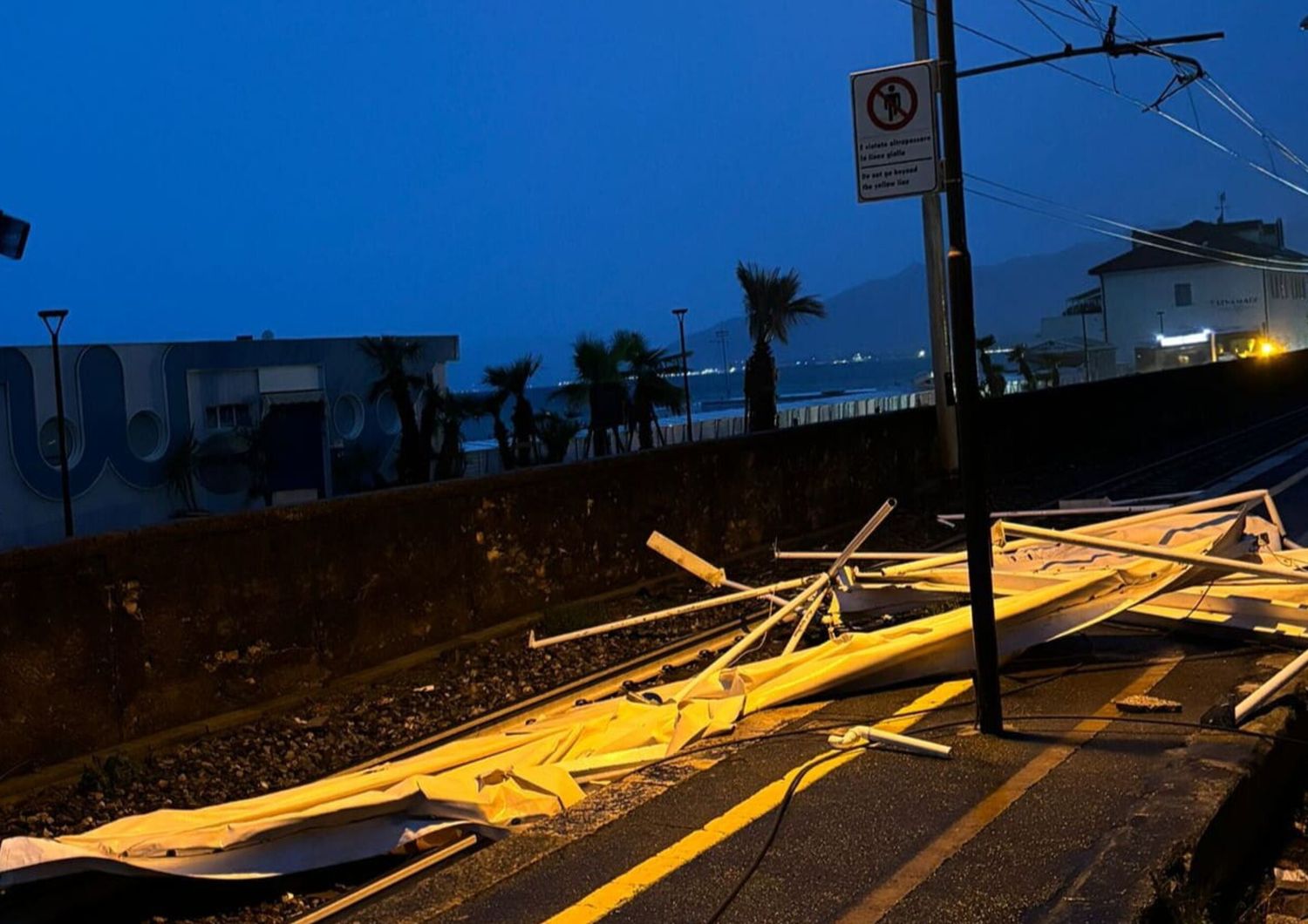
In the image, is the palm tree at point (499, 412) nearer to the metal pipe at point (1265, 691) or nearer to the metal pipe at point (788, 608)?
the metal pipe at point (788, 608)

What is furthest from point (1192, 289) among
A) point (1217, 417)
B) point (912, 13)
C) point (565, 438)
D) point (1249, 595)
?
point (1249, 595)

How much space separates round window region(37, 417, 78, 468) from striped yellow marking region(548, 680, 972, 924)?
1260 inches

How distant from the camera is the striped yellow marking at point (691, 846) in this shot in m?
4.82

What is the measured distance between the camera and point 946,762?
6.24 m

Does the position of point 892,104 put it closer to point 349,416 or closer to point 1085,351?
point 349,416

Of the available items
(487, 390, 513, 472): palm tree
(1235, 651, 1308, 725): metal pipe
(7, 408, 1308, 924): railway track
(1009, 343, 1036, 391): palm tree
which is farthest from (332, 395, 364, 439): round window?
(1235, 651, 1308, 725): metal pipe

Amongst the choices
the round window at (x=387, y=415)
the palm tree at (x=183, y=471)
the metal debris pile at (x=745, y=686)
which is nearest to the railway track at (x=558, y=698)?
the metal debris pile at (x=745, y=686)

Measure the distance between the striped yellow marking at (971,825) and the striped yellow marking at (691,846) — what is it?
29.9 inches

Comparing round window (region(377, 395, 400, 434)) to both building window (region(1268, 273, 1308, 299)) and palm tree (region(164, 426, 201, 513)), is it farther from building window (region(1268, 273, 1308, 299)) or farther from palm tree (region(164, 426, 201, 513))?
building window (region(1268, 273, 1308, 299))

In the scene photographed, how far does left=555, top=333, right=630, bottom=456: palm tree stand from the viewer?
37188 millimetres

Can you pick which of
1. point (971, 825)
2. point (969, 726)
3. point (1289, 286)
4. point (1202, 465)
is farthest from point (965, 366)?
point (1289, 286)

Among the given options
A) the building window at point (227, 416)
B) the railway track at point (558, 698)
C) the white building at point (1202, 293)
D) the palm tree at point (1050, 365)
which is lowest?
the railway track at point (558, 698)

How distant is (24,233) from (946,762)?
27.7 ft

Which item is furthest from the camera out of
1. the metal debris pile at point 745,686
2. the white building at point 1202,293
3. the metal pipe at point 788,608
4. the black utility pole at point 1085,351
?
the white building at point 1202,293
